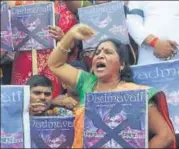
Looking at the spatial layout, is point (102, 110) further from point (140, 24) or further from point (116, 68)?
point (140, 24)

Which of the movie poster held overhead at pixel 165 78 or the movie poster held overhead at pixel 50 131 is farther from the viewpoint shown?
the movie poster held overhead at pixel 165 78

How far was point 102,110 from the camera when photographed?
2.80 meters

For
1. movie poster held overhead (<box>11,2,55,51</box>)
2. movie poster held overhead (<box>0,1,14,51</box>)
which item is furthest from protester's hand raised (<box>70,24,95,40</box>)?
movie poster held overhead (<box>0,1,14,51</box>)

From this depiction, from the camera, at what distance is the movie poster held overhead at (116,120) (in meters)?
2.70

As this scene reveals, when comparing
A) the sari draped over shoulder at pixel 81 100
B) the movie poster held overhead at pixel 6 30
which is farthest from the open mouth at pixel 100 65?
the movie poster held overhead at pixel 6 30

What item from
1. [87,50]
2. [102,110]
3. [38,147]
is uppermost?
[87,50]

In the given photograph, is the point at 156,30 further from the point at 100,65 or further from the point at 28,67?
the point at 28,67

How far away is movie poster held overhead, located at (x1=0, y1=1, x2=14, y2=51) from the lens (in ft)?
12.3

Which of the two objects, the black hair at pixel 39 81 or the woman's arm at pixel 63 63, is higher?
the woman's arm at pixel 63 63

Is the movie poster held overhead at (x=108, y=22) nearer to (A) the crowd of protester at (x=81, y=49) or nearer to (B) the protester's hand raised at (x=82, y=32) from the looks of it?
(A) the crowd of protester at (x=81, y=49)

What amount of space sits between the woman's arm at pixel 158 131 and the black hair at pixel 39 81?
0.87 m

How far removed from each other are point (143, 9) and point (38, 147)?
1.67m

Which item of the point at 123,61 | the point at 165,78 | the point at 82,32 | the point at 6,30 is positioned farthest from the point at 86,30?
the point at 6,30

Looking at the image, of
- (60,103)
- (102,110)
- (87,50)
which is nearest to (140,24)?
(87,50)
